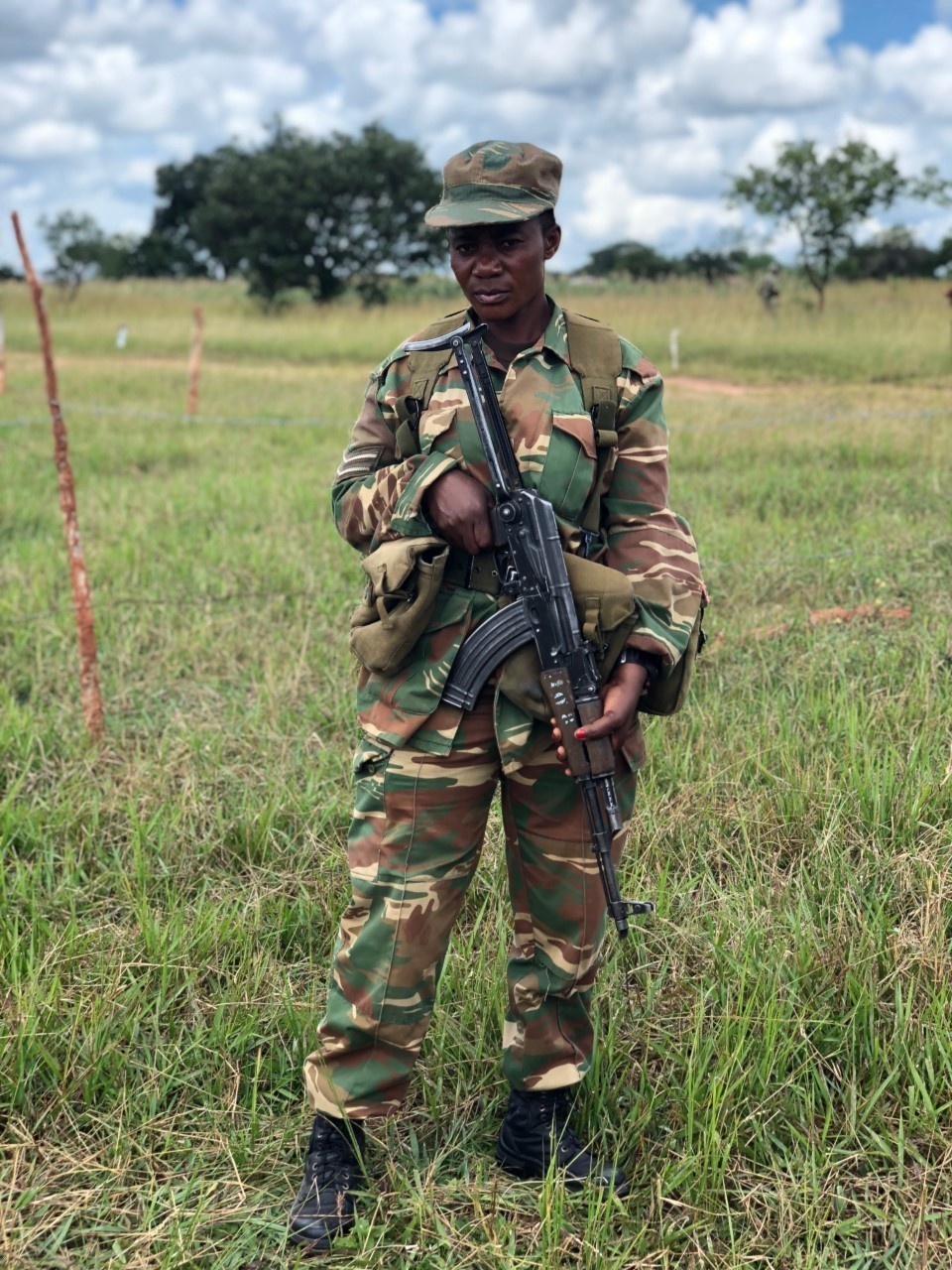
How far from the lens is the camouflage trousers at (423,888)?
206cm

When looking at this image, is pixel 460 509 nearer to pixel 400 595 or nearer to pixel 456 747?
pixel 400 595

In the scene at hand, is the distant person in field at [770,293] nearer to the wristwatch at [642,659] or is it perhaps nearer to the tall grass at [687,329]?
the tall grass at [687,329]

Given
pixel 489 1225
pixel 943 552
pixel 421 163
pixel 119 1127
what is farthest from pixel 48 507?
pixel 421 163

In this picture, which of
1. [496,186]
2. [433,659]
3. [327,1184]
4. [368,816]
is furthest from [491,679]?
[327,1184]

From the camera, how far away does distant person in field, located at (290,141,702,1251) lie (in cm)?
202

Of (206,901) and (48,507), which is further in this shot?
(48,507)

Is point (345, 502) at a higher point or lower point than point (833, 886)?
higher

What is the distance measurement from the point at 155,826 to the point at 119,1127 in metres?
1.19

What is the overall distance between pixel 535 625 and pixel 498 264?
609 millimetres

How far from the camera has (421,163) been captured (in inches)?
1542

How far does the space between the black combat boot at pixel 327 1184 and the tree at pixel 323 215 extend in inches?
1380

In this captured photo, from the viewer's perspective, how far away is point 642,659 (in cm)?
208

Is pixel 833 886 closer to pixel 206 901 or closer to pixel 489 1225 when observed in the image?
pixel 489 1225

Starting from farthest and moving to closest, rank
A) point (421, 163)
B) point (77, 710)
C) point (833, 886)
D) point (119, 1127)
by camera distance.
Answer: point (421, 163), point (77, 710), point (833, 886), point (119, 1127)
